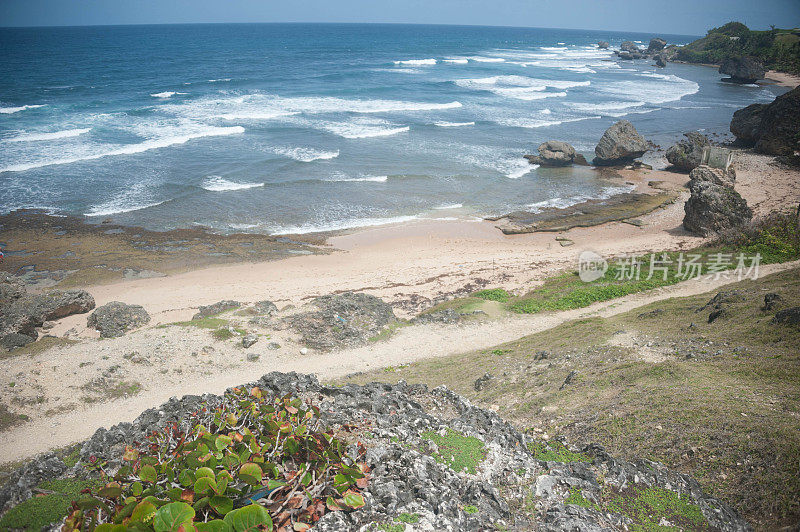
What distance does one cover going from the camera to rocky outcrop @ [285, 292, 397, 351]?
13.9 metres

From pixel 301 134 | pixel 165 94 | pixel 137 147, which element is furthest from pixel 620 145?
pixel 165 94

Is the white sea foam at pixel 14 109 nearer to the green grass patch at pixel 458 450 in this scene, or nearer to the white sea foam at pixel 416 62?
the green grass patch at pixel 458 450

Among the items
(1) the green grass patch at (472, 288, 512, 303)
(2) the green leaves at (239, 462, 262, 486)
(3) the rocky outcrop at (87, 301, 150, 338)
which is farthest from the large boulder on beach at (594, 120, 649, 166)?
(2) the green leaves at (239, 462, 262, 486)

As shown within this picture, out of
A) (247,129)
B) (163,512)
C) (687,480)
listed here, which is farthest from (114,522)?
(247,129)

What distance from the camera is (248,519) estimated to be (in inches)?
139

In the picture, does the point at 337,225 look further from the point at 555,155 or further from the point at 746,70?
the point at 746,70

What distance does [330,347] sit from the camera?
44.8 feet

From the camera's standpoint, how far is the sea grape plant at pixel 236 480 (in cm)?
352

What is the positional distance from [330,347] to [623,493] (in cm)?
933

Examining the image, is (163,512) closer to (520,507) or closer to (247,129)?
(520,507)

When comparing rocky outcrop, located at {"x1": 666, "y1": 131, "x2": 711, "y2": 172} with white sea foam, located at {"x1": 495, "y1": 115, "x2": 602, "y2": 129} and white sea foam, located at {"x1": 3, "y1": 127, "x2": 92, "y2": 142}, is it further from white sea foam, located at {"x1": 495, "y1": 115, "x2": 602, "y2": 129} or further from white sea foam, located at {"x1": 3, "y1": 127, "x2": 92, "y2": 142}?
white sea foam, located at {"x1": 3, "y1": 127, "x2": 92, "y2": 142}

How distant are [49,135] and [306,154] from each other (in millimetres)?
21103

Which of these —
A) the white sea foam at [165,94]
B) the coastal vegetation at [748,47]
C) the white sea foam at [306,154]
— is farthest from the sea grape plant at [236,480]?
the coastal vegetation at [748,47]

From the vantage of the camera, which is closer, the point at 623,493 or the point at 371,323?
the point at 623,493
